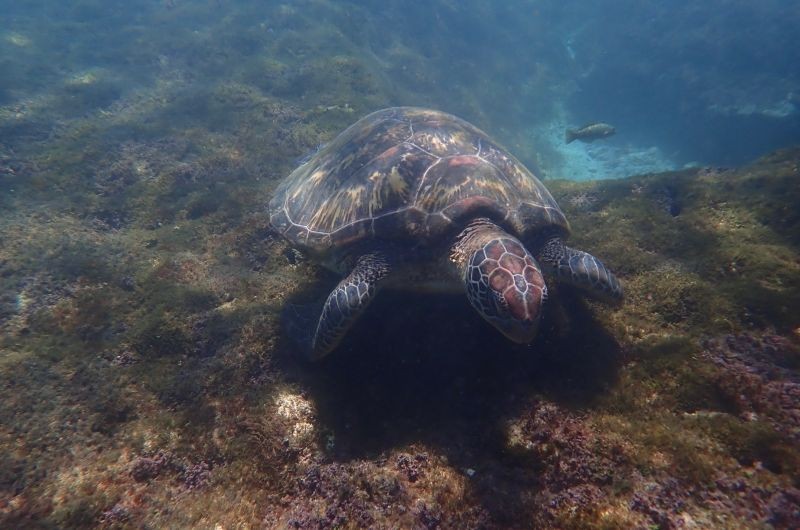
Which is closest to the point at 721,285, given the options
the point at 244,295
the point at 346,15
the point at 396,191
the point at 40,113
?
the point at 396,191

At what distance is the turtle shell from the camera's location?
190 inches

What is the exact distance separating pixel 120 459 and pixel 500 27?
38.8 m

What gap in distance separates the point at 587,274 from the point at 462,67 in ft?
79.5

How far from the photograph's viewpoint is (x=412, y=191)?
496 cm

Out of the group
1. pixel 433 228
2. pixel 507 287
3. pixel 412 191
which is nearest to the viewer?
pixel 507 287

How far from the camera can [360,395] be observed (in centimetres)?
412

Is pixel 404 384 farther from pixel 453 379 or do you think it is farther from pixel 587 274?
pixel 587 274

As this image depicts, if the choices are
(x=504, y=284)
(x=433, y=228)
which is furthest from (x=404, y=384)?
(x=433, y=228)

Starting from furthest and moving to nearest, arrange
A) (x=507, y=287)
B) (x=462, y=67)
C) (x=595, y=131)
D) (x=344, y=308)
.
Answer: (x=462, y=67) → (x=595, y=131) → (x=344, y=308) → (x=507, y=287)

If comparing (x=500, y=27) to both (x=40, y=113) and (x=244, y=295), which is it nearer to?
(x=40, y=113)

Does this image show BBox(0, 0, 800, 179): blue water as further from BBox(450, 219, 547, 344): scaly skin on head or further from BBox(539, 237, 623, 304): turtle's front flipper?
BBox(539, 237, 623, 304): turtle's front flipper

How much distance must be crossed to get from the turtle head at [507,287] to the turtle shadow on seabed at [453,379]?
0.58 meters

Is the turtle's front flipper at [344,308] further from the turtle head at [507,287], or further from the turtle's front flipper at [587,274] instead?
the turtle's front flipper at [587,274]

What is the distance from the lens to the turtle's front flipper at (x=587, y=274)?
4258 mm
